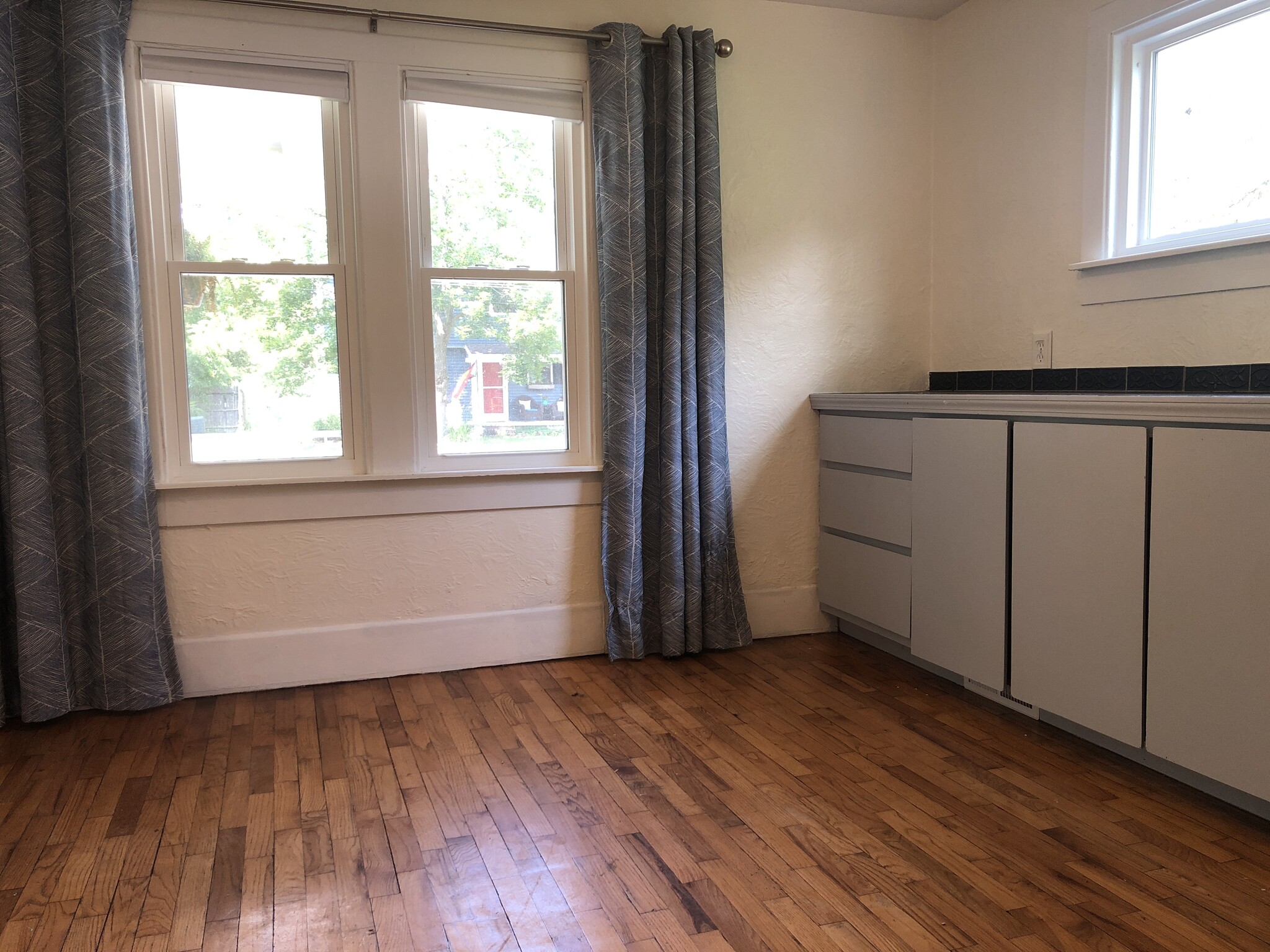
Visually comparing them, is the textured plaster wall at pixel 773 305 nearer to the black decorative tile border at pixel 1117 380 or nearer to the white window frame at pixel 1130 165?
the black decorative tile border at pixel 1117 380

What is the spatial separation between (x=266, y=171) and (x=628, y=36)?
4.15ft

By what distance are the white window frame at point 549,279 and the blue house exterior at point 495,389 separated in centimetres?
2

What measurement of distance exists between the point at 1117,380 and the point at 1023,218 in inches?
27.9

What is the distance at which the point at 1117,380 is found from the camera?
9.34 feet

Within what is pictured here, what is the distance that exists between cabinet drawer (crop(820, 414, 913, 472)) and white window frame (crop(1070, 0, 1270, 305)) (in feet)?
2.35

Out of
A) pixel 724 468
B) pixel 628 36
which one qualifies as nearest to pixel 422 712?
pixel 724 468

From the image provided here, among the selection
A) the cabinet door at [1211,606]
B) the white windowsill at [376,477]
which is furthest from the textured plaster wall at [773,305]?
the cabinet door at [1211,606]

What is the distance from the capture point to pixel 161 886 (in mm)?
1813

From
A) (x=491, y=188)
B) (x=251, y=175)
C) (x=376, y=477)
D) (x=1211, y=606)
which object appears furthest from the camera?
(x=491, y=188)

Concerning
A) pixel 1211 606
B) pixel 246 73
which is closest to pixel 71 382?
pixel 246 73

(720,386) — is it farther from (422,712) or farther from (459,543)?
(422,712)

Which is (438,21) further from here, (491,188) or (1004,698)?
(1004,698)

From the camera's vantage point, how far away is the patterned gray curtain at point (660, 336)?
3150mm

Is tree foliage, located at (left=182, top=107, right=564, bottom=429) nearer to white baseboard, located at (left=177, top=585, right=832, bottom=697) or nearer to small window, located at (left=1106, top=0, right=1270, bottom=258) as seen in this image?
white baseboard, located at (left=177, top=585, right=832, bottom=697)
